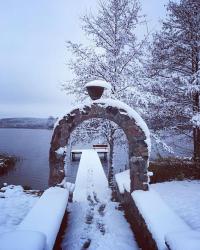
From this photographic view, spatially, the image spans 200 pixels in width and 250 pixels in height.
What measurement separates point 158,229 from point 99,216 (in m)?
3.41

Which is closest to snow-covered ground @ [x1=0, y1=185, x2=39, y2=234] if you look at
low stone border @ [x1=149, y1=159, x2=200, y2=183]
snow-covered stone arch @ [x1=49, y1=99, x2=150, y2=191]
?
snow-covered stone arch @ [x1=49, y1=99, x2=150, y2=191]

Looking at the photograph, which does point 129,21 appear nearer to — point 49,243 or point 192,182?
point 192,182

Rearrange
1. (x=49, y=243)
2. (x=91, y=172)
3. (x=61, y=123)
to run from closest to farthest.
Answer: (x=49, y=243) → (x=61, y=123) → (x=91, y=172)

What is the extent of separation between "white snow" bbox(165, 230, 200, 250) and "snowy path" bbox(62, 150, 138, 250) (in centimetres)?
218

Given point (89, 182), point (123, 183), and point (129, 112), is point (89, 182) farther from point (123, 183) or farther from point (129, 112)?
point (129, 112)

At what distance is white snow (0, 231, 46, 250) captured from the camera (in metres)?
4.12

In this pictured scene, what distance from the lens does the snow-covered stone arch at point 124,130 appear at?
8492mm

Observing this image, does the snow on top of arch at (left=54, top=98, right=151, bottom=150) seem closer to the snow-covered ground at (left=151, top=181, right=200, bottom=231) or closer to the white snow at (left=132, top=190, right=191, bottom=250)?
the white snow at (left=132, top=190, right=191, bottom=250)

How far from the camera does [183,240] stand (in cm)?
428

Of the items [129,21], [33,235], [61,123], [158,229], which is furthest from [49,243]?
[129,21]

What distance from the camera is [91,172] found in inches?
617

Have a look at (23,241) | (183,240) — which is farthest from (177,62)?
(23,241)

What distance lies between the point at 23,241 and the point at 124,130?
515 centimetres

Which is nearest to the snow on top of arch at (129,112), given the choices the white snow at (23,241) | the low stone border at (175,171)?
the white snow at (23,241)
